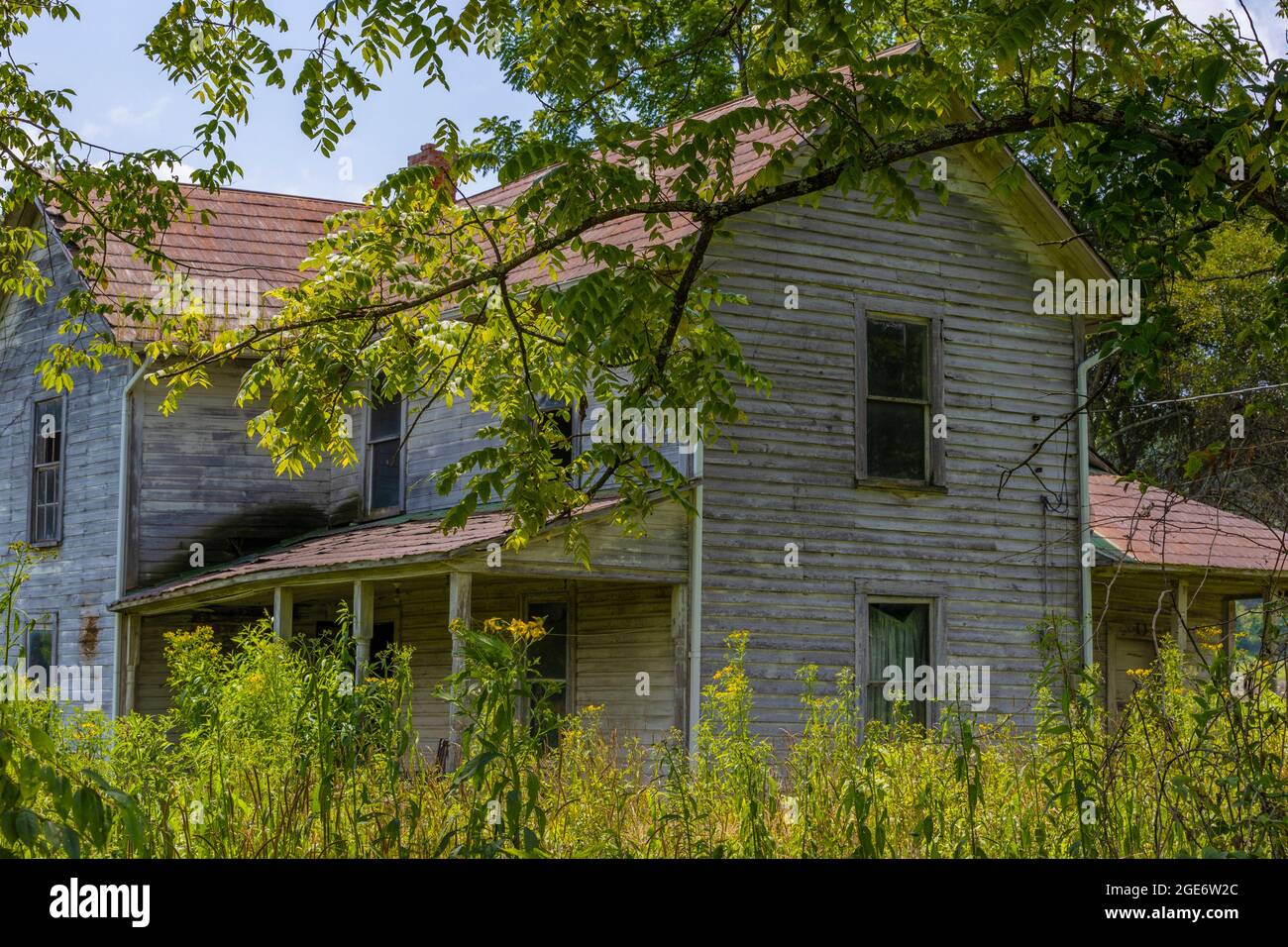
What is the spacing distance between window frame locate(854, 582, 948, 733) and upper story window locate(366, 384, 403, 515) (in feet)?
21.2

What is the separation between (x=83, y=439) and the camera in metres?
20.9

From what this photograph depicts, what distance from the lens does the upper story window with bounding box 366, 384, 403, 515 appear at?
1961cm

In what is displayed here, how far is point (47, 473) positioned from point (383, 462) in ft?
18.8

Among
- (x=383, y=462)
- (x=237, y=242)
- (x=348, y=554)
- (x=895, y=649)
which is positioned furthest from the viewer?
(x=237, y=242)

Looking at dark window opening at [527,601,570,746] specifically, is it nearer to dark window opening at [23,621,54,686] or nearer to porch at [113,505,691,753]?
porch at [113,505,691,753]

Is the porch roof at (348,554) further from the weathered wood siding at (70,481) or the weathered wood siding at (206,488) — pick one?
the weathered wood siding at (70,481)

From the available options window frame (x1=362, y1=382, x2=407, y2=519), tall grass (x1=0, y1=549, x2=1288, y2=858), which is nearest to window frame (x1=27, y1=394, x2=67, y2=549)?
window frame (x1=362, y1=382, x2=407, y2=519)

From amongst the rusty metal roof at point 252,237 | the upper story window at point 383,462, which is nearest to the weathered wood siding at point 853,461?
the rusty metal roof at point 252,237

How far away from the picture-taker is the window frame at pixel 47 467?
21.3m

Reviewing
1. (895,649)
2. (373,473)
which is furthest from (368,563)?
(895,649)

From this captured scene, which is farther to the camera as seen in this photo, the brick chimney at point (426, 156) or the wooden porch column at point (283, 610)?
the brick chimney at point (426, 156)

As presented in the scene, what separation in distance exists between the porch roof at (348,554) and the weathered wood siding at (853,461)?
192 centimetres

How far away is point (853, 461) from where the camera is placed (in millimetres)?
16500

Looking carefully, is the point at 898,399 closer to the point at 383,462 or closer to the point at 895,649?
the point at 895,649
